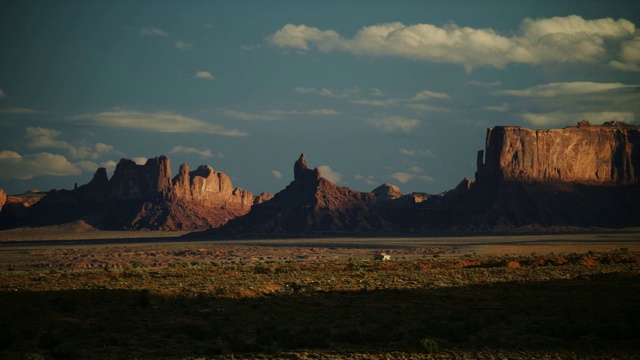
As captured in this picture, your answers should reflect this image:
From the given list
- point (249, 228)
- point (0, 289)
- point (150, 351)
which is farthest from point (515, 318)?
point (249, 228)

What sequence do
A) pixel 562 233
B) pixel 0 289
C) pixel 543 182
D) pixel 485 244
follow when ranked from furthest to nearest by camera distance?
pixel 543 182 → pixel 562 233 → pixel 485 244 → pixel 0 289

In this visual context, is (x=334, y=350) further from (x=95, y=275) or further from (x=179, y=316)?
(x=95, y=275)

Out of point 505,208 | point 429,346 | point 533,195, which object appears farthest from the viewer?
point 533,195

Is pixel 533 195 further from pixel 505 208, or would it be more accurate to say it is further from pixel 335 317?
pixel 335 317

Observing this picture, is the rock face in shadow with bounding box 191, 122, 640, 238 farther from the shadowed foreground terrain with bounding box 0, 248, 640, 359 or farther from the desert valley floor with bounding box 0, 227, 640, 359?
the shadowed foreground terrain with bounding box 0, 248, 640, 359

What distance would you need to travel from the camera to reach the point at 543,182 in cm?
19538

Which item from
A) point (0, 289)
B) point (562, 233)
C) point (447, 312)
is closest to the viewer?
point (447, 312)

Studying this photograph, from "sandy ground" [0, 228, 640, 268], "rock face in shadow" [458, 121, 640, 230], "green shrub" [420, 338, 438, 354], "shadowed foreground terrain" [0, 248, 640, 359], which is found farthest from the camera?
"rock face in shadow" [458, 121, 640, 230]

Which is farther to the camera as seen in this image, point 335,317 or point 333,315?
point 333,315

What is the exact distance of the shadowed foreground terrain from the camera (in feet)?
85.5

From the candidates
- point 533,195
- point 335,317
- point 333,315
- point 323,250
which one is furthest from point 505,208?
point 335,317

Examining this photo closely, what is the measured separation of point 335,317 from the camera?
1308 inches

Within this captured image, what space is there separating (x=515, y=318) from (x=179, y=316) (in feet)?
46.2

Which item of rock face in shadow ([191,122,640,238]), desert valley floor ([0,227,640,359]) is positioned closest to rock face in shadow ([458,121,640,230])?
rock face in shadow ([191,122,640,238])
